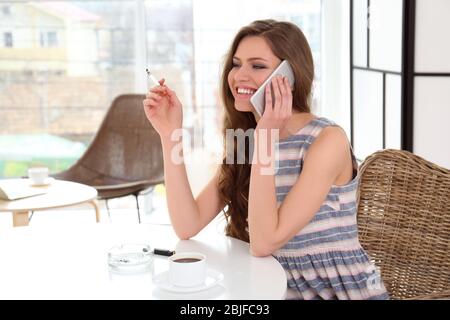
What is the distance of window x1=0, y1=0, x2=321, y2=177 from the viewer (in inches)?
203

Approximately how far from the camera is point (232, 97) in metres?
2.16

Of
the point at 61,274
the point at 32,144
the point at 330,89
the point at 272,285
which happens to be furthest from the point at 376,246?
the point at 32,144

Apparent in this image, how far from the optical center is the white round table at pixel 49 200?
10.2ft

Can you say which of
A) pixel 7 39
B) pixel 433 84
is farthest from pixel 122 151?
pixel 433 84

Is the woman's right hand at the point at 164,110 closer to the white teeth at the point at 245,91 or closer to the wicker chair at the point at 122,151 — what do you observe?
the white teeth at the point at 245,91

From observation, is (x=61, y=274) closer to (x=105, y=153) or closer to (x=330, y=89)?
(x=105, y=153)

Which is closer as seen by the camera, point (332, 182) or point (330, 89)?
point (332, 182)

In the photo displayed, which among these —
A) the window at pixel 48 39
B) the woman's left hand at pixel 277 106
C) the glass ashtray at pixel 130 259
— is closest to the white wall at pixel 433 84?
the woman's left hand at pixel 277 106

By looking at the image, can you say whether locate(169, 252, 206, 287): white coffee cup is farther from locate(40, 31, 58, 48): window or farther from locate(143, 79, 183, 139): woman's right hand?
locate(40, 31, 58, 48): window

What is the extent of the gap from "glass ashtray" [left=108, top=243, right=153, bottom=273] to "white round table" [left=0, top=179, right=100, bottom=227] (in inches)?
59.4

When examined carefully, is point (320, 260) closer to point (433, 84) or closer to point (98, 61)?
point (433, 84)

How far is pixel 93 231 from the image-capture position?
6.59ft

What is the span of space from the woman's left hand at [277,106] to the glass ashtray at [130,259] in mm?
450
